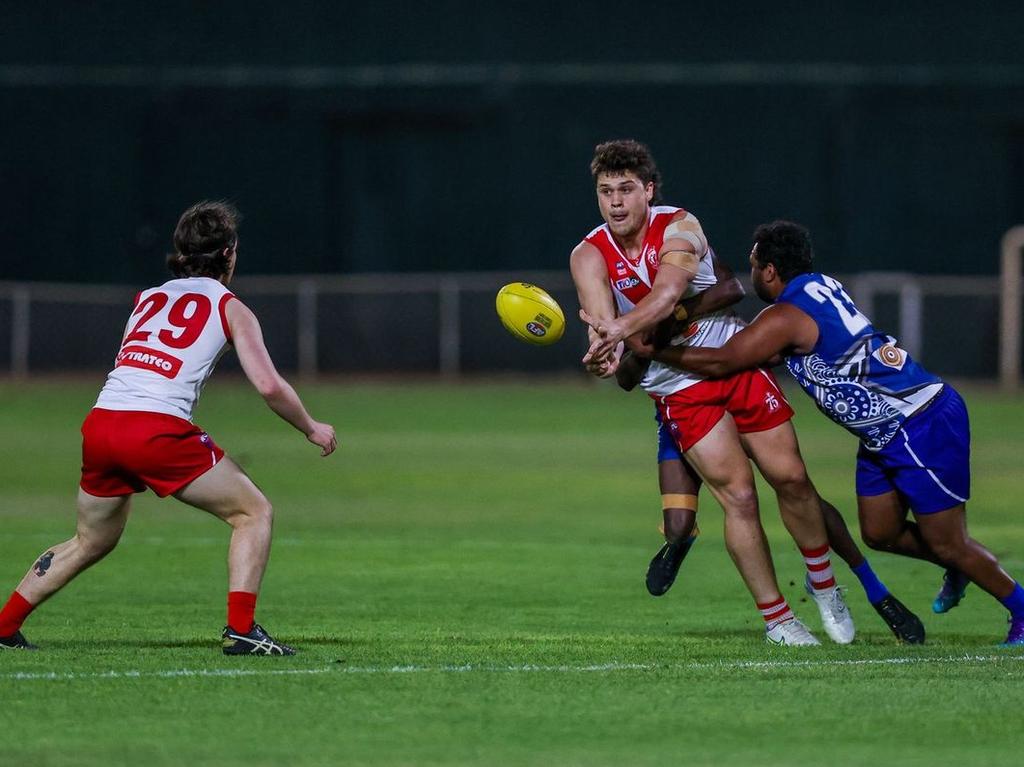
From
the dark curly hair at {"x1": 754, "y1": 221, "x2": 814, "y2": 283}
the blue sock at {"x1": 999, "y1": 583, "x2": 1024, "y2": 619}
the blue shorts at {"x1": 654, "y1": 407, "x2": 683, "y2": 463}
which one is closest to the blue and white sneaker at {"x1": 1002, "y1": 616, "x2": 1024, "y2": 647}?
the blue sock at {"x1": 999, "y1": 583, "x2": 1024, "y2": 619}

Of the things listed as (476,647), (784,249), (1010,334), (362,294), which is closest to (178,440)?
(476,647)

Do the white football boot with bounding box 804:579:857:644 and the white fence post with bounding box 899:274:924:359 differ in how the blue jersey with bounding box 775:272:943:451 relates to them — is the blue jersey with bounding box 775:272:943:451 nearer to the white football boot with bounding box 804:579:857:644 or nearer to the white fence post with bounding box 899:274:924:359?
the white football boot with bounding box 804:579:857:644

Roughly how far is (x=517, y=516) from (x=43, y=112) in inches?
932

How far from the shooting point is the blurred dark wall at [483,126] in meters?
35.8

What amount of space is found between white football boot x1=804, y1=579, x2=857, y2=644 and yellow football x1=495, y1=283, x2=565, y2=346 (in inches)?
72.4

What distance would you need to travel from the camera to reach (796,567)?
12500mm

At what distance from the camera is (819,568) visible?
9.24 meters

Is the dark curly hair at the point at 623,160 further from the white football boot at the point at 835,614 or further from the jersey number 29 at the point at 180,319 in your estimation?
the white football boot at the point at 835,614

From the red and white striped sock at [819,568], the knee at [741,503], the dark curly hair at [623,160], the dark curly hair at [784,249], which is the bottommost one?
the red and white striped sock at [819,568]

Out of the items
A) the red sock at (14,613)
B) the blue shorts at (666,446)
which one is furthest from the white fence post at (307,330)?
the red sock at (14,613)

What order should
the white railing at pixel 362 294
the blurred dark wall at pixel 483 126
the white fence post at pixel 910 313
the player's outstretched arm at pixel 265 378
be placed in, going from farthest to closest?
1. the blurred dark wall at pixel 483 126
2. the white railing at pixel 362 294
3. the white fence post at pixel 910 313
4. the player's outstretched arm at pixel 265 378

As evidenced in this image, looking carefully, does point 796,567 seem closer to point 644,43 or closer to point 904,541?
point 904,541

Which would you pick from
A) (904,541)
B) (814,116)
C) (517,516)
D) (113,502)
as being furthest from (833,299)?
(814,116)

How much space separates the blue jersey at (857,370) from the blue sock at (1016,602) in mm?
944
